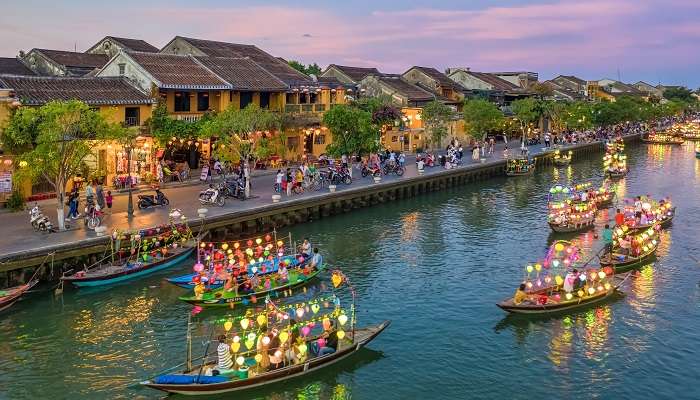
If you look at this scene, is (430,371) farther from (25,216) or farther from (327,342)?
(25,216)

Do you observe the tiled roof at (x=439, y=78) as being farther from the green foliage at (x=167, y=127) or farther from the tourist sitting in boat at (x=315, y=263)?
the tourist sitting in boat at (x=315, y=263)

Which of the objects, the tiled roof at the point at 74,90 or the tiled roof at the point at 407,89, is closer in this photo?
the tiled roof at the point at 74,90

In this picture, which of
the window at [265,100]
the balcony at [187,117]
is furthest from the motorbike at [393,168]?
the balcony at [187,117]

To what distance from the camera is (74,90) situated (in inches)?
2021

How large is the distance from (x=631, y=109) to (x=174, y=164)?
125291 mm

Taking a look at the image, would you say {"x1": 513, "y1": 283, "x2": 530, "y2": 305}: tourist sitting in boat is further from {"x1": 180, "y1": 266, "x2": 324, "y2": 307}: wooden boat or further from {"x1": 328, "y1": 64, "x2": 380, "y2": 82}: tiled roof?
{"x1": 328, "y1": 64, "x2": 380, "y2": 82}: tiled roof

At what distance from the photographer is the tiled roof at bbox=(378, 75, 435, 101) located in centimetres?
9638

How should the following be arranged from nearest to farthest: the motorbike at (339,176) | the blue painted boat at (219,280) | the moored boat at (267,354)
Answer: the moored boat at (267,354) → the blue painted boat at (219,280) → the motorbike at (339,176)

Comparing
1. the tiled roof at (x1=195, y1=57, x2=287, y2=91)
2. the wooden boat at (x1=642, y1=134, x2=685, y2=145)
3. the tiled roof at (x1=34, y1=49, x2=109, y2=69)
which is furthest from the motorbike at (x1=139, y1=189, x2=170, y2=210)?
the wooden boat at (x1=642, y1=134, x2=685, y2=145)

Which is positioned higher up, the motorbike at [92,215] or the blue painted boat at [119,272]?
the motorbike at [92,215]

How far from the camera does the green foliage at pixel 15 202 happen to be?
43438 millimetres

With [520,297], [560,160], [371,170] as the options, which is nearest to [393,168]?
[371,170]

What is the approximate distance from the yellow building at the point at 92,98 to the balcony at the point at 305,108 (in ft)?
61.2

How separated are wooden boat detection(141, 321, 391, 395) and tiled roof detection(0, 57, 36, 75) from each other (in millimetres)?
58366
